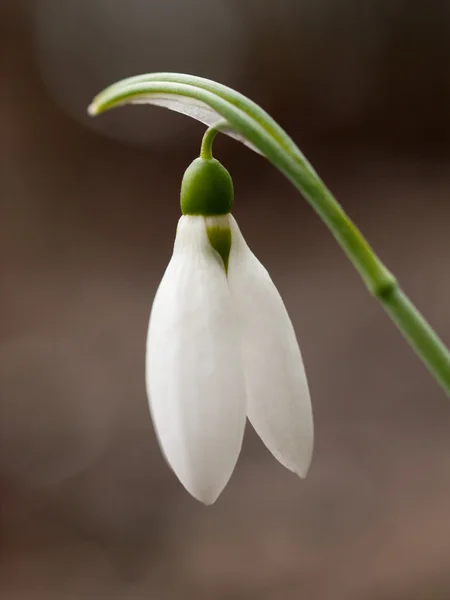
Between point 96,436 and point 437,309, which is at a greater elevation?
point 96,436

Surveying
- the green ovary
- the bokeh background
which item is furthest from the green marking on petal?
the bokeh background

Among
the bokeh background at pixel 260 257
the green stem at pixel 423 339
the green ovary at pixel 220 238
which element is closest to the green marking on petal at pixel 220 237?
the green ovary at pixel 220 238

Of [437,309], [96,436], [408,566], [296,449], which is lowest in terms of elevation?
[408,566]

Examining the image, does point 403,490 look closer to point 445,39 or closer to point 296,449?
point 296,449

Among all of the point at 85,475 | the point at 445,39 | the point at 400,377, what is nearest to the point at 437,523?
the point at 400,377

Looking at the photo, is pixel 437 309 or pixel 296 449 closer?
pixel 296 449

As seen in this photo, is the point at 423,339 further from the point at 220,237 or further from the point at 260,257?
the point at 260,257

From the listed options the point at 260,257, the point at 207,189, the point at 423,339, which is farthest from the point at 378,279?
the point at 260,257

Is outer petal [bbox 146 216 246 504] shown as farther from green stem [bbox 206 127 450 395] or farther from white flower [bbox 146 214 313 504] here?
green stem [bbox 206 127 450 395]
